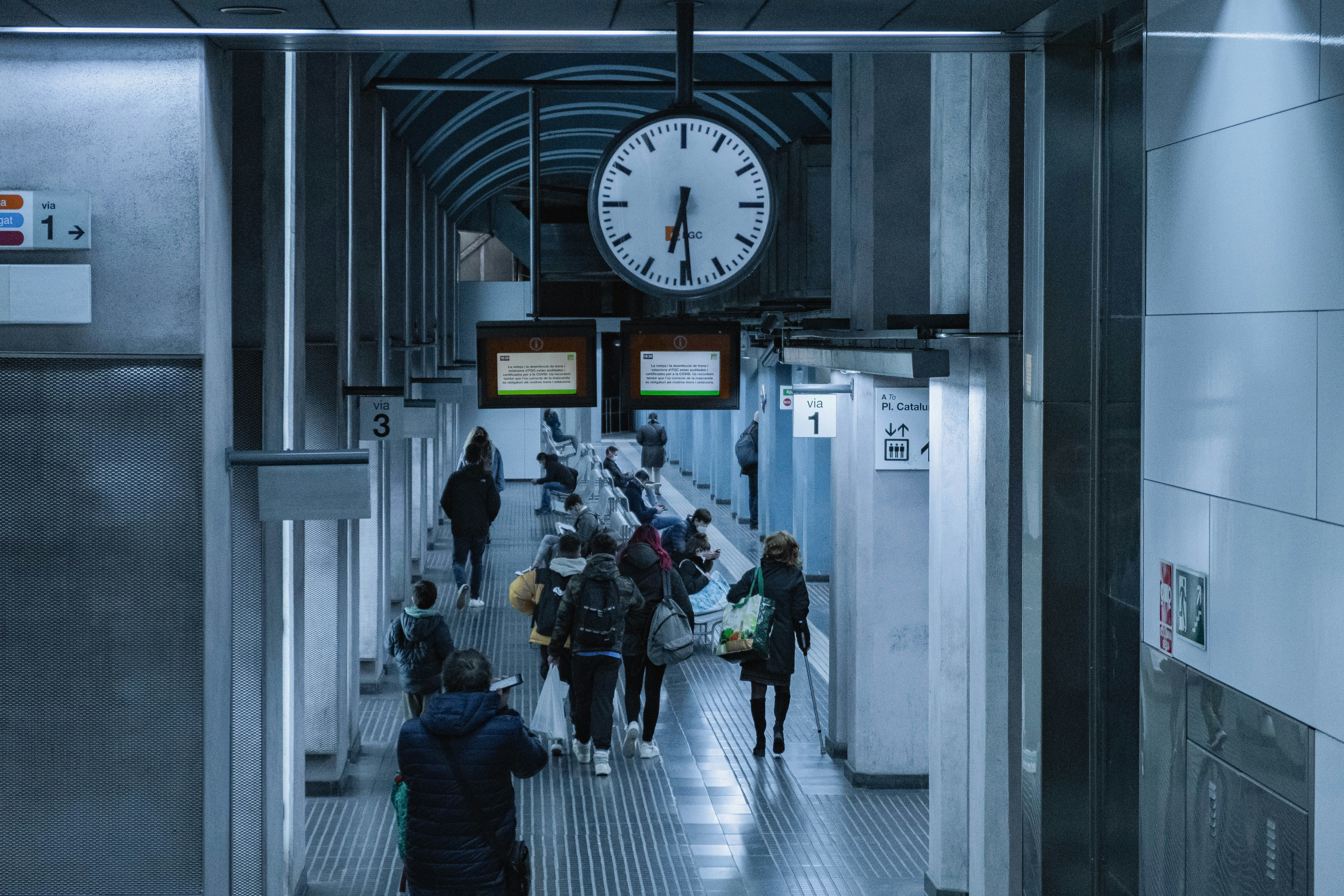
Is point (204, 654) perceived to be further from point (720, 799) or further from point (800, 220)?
point (800, 220)

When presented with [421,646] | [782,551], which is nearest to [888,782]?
[782,551]

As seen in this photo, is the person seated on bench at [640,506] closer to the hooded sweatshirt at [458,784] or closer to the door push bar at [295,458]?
the hooded sweatshirt at [458,784]

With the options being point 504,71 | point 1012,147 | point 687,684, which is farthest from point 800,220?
point 1012,147

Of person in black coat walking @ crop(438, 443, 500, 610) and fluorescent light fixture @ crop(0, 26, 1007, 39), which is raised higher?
fluorescent light fixture @ crop(0, 26, 1007, 39)

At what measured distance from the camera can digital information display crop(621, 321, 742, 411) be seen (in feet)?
26.0

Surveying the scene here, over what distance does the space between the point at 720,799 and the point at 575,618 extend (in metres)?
1.50

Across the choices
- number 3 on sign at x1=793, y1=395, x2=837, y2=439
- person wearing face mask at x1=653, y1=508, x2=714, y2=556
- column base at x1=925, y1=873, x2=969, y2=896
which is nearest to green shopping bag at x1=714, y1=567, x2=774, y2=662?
column base at x1=925, y1=873, x2=969, y2=896

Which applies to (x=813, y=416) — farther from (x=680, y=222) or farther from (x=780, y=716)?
(x=680, y=222)

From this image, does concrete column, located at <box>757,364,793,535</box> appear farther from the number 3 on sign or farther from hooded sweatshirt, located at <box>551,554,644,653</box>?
hooded sweatshirt, located at <box>551,554,644,653</box>

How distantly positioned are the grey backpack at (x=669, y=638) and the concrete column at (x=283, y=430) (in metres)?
2.62

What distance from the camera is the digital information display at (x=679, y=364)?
7922mm

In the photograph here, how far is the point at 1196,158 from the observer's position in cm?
434

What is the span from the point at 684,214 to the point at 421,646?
461 cm

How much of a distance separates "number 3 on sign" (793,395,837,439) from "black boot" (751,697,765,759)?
3.27 m
